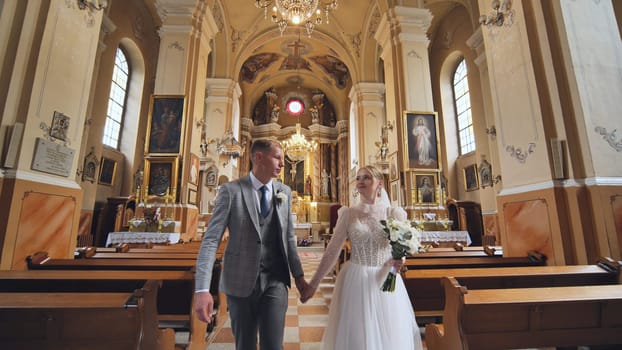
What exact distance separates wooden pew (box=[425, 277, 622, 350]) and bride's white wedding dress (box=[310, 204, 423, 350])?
28cm

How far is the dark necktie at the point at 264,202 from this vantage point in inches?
59.0

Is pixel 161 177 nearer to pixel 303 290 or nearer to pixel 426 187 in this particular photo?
pixel 303 290

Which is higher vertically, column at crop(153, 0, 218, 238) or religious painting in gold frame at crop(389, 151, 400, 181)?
column at crop(153, 0, 218, 238)

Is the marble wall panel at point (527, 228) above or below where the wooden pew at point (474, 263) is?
above

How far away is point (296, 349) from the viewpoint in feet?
8.09

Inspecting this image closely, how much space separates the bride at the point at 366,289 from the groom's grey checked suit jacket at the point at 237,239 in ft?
1.53

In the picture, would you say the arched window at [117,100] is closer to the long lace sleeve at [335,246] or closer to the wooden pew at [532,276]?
the long lace sleeve at [335,246]

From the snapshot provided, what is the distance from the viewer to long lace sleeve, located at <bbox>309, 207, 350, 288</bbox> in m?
1.91

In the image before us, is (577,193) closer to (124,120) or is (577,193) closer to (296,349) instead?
(296,349)

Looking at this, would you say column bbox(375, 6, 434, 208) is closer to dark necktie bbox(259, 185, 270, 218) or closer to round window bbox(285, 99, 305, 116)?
dark necktie bbox(259, 185, 270, 218)

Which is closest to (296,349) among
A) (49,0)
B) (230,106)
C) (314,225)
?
(49,0)

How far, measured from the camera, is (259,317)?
4.54ft

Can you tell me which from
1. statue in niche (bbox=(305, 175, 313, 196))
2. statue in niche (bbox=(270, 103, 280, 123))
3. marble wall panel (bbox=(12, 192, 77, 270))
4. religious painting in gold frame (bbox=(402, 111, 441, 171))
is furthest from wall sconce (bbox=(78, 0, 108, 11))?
statue in niche (bbox=(270, 103, 280, 123))

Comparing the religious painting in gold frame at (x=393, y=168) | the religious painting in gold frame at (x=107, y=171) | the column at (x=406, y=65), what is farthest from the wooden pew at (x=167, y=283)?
the religious painting in gold frame at (x=107, y=171)
